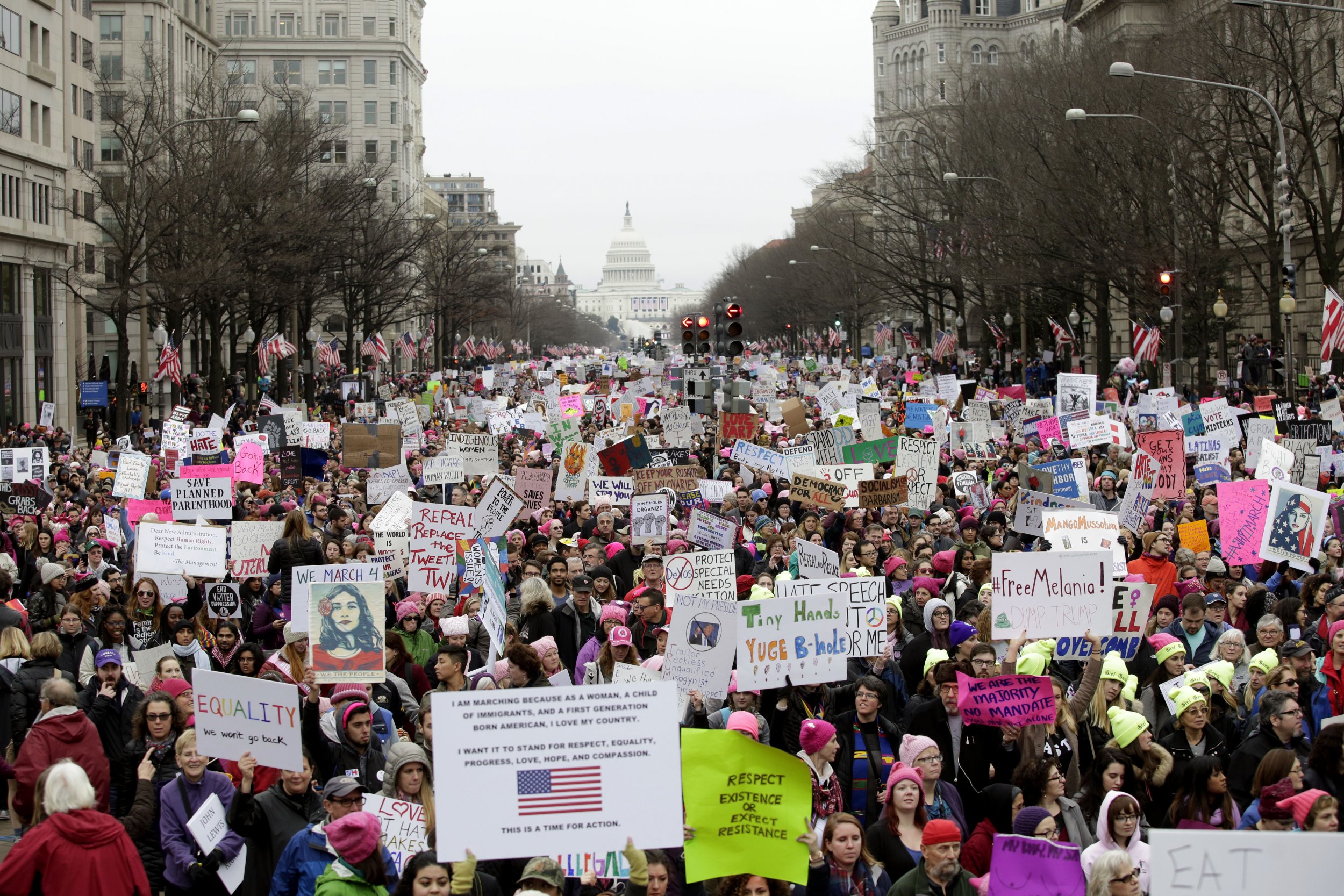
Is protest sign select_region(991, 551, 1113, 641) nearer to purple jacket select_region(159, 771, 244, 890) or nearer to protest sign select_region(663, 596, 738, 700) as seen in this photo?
protest sign select_region(663, 596, 738, 700)

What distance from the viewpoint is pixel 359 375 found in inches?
2327

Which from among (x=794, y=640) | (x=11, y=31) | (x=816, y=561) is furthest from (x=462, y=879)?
(x=11, y=31)

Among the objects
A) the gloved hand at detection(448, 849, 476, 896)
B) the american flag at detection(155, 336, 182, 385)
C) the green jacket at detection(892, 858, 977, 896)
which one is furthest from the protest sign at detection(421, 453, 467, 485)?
the american flag at detection(155, 336, 182, 385)

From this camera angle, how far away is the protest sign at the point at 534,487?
719 inches

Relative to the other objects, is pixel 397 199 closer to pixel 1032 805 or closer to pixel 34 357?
pixel 34 357

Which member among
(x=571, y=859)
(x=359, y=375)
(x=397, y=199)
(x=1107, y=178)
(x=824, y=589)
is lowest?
(x=571, y=859)

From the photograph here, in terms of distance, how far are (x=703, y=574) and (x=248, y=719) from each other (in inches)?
191

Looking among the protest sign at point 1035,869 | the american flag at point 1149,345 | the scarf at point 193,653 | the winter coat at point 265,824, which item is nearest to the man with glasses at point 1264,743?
the protest sign at point 1035,869

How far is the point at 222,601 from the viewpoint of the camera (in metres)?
13.6

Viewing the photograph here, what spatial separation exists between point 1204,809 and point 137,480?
1458 centimetres

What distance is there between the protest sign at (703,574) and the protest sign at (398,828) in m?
4.71

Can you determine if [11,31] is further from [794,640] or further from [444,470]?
[794,640]

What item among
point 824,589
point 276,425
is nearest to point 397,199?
point 276,425

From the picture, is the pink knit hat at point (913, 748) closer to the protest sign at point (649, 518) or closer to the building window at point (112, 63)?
the protest sign at point (649, 518)
